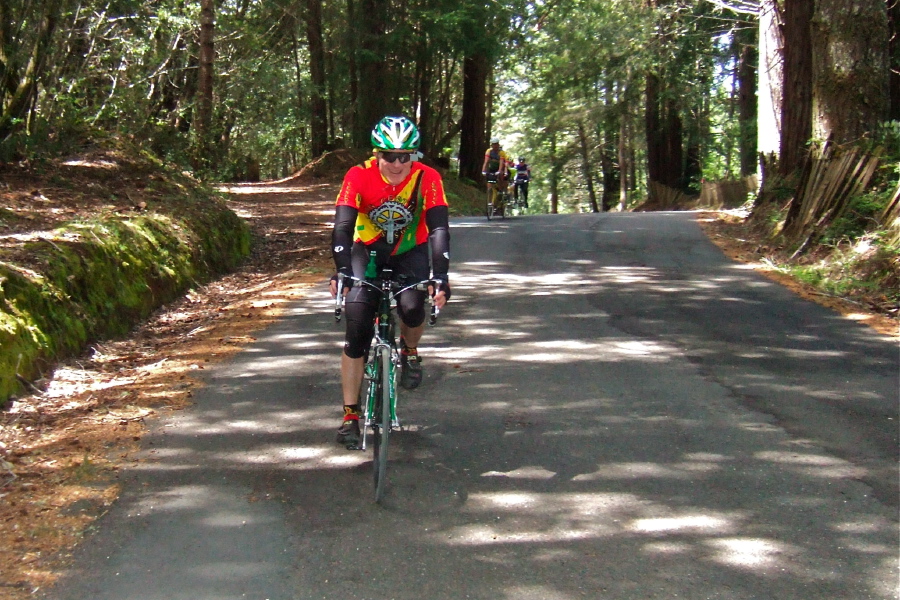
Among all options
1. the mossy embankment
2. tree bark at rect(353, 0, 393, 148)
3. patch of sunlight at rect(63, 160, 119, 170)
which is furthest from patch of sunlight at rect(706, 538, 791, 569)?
tree bark at rect(353, 0, 393, 148)

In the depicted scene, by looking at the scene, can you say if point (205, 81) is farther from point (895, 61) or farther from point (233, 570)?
point (233, 570)

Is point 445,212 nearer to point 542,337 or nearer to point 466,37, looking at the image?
point 542,337

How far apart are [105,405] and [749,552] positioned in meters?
4.85

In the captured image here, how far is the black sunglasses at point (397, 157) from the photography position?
228 inches

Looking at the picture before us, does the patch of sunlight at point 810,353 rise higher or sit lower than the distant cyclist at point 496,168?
lower

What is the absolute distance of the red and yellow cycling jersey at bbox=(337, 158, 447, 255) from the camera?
19.3 ft

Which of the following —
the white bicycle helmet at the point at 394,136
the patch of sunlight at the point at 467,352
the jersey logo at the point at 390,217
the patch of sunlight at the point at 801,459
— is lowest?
the patch of sunlight at the point at 801,459

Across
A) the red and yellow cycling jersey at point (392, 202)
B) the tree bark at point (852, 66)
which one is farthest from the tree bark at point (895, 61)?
the red and yellow cycling jersey at point (392, 202)

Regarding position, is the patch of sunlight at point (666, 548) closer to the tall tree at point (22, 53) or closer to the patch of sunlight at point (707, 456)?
the patch of sunlight at point (707, 456)

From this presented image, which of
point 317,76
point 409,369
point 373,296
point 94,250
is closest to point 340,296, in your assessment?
point 373,296

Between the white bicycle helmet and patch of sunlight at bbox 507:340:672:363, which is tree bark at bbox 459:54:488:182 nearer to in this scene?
patch of sunlight at bbox 507:340:672:363

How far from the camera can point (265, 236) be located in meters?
16.8

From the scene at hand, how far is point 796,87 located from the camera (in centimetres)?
1903

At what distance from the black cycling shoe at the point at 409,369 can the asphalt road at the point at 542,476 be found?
1.21 ft
